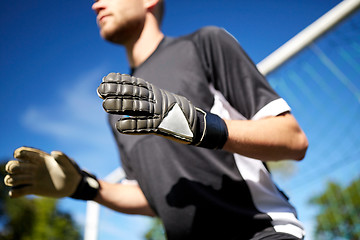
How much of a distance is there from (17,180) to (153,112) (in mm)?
915

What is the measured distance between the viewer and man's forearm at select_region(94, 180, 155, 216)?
5.48 ft

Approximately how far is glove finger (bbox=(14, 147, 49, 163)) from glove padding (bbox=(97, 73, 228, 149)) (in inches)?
27.8

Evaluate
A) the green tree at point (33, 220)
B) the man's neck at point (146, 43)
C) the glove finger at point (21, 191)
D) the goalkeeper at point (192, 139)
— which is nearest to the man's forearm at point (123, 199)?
the goalkeeper at point (192, 139)

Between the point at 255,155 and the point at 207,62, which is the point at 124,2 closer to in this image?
the point at 207,62

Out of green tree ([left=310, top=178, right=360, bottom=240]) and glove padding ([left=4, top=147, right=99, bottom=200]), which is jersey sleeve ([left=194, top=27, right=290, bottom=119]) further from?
green tree ([left=310, top=178, right=360, bottom=240])

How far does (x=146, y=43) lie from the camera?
1677 mm

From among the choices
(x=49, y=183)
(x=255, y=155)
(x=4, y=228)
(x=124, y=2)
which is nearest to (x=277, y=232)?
(x=255, y=155)

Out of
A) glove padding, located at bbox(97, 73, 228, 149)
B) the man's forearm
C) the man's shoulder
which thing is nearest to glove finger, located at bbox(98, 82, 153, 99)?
glove padding, located at bbox(97, 73, 228, 149)

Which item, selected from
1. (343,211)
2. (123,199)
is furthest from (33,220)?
(123,199)

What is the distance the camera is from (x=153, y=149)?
1.36 metres

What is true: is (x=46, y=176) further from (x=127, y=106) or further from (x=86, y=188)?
(x=127, y=106)

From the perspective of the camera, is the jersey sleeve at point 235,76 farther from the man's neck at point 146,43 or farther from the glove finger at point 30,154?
the glove finger at point 30,154

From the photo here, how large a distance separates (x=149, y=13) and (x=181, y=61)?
500 mm

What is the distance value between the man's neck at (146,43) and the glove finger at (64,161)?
0.69 m
